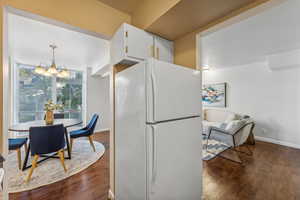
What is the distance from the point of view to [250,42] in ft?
8.56

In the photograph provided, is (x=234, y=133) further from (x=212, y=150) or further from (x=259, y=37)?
(x=259, y=37)

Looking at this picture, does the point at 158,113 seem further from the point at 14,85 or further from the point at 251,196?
the point at 14,85

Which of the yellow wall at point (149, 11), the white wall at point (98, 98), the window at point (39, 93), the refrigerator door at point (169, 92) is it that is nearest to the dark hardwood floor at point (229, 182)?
the refrigerator door at point (169, 92)

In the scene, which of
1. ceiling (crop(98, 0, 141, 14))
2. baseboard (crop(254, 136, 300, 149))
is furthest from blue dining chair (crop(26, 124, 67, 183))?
baseboard (crop(254, 136, 300, 149))

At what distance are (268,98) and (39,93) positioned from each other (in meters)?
7.41

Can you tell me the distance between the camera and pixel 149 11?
1.45 m

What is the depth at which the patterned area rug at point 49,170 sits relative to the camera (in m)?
1.90

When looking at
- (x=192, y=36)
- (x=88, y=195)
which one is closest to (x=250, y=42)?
(x=192, y=36)

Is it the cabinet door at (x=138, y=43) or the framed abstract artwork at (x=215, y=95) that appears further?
the framed abstract artwork at (x=215, y=95)

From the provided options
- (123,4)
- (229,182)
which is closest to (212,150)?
(229,182)

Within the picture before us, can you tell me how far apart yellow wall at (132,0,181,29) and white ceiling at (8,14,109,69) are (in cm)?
121

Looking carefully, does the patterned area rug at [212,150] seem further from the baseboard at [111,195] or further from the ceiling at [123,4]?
the ceiling at [123,4]

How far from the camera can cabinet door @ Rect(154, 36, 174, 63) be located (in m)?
1.62

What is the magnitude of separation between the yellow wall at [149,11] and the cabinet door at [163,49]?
9.7 inches
